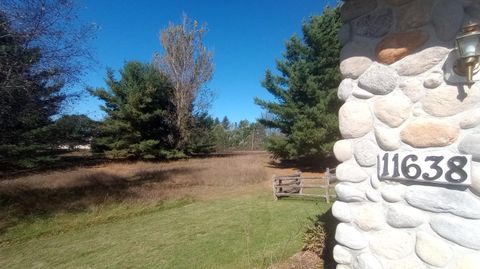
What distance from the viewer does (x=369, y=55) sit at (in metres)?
2.05

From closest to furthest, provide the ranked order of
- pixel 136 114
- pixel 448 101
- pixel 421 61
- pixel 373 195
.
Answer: pixel 448 101 → pixel 421 61 → pixel 373 195 → pixel 136 114

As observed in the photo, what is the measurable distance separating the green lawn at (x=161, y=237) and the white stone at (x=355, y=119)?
245 centimetres

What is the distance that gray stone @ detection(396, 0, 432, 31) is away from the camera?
1.78 m

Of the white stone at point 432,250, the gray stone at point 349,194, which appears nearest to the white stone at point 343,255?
the gray stone at point 349,194

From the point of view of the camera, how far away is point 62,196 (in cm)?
918

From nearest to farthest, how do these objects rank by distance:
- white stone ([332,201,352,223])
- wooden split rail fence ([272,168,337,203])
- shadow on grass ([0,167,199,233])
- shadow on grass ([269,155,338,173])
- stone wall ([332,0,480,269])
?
stone wall ([332,0,480,269]) < white stone ([332,201,352,223]) < shadow on grass ([0,167,199,233]) < wooden split rail fence ([272,168,337,203]) < shadow on grass ([269,155,338,173])

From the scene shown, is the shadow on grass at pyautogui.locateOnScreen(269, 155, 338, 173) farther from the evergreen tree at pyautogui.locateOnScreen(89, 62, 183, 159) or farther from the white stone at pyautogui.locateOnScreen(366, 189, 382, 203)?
the white stone at pyautogui.locateOnScreen(366, 189, 382, 203)

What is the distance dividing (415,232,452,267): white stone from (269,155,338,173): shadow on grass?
15.2 metres

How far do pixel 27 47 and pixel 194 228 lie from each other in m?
5.16

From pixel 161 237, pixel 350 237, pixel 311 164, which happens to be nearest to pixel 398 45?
pixel 350 237

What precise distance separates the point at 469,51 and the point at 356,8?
88 centimetres

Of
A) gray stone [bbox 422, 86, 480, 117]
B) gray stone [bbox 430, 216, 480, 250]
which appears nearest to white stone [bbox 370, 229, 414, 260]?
gray stone [bbox 430, 216, 480, 250]

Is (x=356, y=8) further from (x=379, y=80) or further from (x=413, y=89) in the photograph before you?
(x=413, y=89)

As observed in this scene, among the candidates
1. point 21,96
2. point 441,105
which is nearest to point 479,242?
point 441,105
